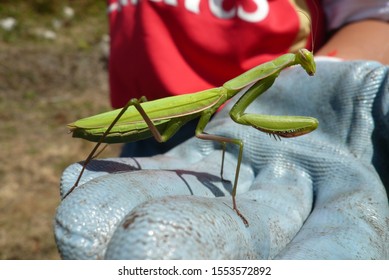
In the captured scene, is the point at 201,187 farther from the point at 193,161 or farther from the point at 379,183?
the point at 379,183

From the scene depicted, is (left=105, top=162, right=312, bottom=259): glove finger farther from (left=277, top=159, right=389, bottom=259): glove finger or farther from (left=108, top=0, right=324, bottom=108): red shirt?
(left=108, top=0, right=324, bottom=108): red shirt

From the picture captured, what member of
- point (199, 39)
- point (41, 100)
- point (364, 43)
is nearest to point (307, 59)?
point (199, 39)

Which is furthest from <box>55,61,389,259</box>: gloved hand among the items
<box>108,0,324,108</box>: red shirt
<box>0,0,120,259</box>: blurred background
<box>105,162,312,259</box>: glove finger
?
<box>0,0,120,259</box>: blurred background

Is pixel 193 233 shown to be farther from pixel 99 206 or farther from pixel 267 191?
pixel 267 191

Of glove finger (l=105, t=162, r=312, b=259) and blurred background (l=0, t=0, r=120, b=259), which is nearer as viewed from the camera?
glove finger (l=105, t=162, r=312, b=259)

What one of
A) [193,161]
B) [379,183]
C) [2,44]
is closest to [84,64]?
[2,44]

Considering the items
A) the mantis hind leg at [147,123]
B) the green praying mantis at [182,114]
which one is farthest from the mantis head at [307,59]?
the mantis hind leg at [147,123]
